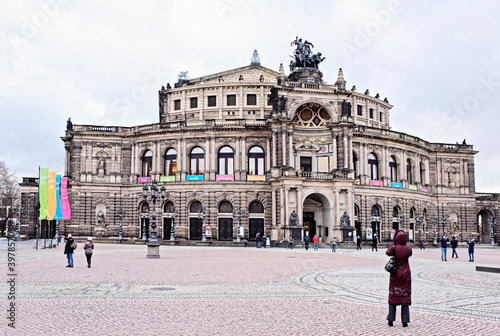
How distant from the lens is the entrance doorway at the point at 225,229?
59.7 m

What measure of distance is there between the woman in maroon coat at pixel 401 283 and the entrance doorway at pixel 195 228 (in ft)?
165

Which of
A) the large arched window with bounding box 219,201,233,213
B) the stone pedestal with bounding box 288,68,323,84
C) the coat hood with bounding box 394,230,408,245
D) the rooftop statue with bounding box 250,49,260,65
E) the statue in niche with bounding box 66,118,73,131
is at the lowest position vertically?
the coat hood with bounding box 394,230,408,245

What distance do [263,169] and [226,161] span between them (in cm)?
476

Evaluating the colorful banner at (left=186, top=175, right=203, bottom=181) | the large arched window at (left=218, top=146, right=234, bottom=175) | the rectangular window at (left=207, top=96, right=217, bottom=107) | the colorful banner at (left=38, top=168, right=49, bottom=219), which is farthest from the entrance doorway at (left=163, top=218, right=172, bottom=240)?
the colorful banner at (left=38, top=168, right=49, bottom=219)

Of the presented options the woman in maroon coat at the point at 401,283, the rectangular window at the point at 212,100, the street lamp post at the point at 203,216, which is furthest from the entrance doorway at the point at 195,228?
the woman in maroon coat at the point at 401,283

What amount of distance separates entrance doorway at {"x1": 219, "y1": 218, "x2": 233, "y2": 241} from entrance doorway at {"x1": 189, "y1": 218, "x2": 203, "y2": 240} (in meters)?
2.56

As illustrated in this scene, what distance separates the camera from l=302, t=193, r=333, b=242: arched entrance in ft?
191

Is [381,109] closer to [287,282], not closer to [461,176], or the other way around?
[461,176]

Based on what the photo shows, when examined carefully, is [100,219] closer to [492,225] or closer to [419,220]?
[419,220]

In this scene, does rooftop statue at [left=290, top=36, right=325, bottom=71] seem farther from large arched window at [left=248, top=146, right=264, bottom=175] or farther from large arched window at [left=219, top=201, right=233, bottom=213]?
large arched window at [left=219, top=201, right=233, bottom=213]

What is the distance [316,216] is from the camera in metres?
59.8

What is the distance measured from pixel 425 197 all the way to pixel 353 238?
1844cm

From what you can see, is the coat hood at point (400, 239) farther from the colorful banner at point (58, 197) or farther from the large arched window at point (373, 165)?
the large arched window at point (373, 165)

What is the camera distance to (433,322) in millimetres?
12281
